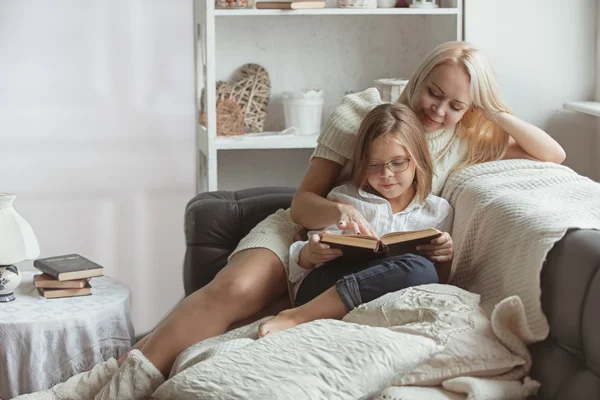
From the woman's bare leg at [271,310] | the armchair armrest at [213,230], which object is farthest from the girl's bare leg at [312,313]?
the armchair armrest at [213,230]

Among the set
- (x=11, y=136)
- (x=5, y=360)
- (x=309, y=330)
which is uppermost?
(x=11, y=136)

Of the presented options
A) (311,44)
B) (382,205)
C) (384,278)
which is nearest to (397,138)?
(382,205)

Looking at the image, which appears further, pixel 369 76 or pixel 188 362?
pixel 369 76

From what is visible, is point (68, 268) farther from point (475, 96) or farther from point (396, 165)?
point (475, 96)

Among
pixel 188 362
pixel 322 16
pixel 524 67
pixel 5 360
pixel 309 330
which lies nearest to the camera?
pixel 309 330

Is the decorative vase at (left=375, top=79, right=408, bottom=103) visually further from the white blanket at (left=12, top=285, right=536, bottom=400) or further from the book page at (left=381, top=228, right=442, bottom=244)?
the white blanket at (left=12, top=285, right=536, bottom=400)

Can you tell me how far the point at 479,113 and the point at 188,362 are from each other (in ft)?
3.44

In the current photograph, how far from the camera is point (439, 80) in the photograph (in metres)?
2.29

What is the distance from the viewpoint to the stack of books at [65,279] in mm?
2438

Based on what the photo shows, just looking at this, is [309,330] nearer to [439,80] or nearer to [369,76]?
[439,80]

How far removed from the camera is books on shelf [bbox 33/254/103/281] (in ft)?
8.00

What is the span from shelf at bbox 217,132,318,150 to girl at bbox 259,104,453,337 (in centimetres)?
79

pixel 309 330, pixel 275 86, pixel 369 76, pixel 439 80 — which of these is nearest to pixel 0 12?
pixel 275 86

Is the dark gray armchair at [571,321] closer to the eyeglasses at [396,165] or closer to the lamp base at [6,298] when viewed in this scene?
the eyeglasses at [396,165]
